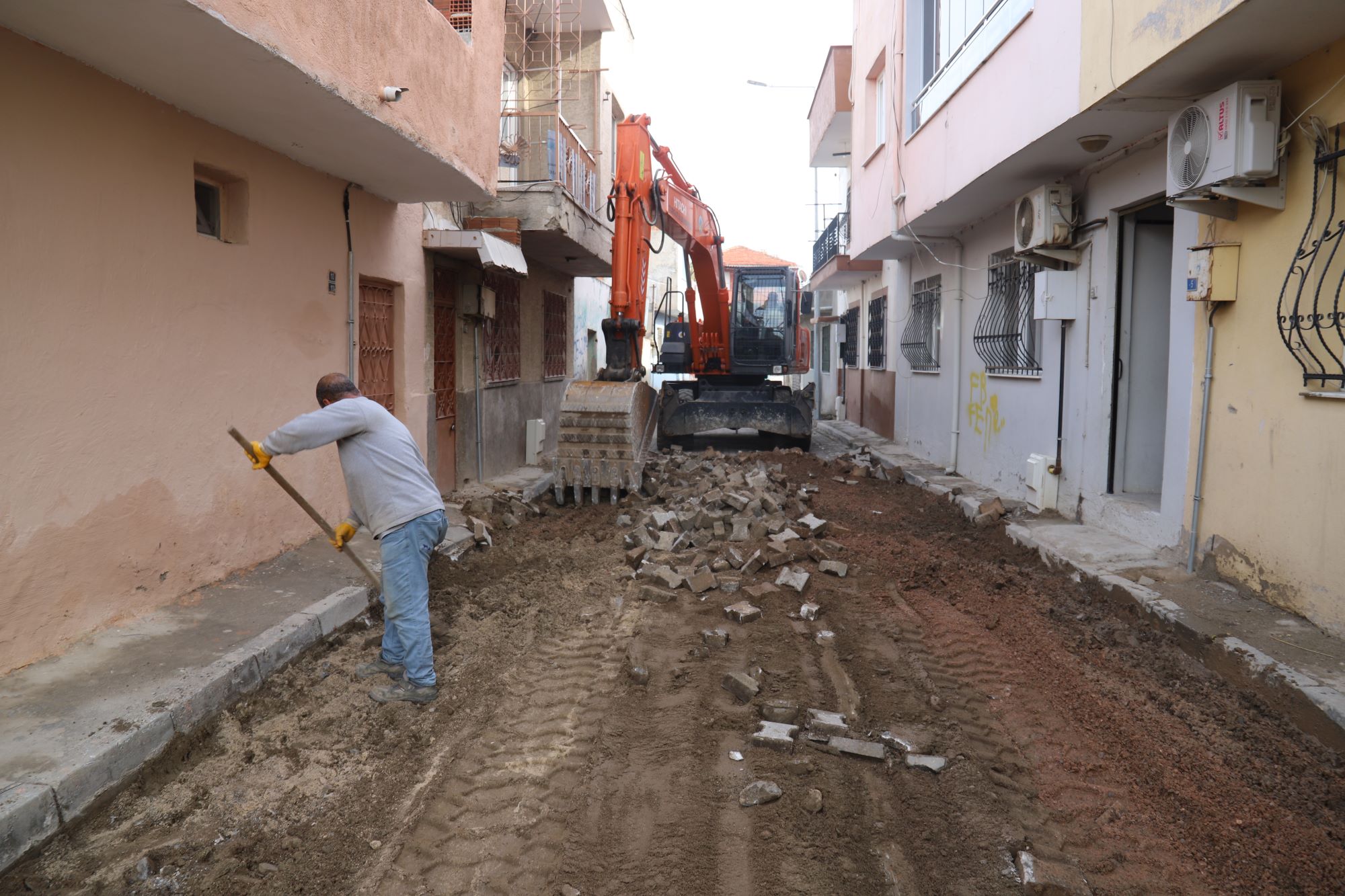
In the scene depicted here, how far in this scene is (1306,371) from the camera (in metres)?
4.80

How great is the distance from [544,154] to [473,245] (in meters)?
3.43

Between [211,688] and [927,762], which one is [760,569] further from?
[211,688]

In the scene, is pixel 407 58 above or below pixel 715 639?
above

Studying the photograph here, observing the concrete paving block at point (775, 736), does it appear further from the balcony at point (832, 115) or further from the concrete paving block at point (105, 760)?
the balcony at point (832, 115)

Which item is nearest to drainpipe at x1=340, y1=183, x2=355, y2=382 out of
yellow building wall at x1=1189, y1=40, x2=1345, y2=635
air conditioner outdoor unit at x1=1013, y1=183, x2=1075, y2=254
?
air conditioner outdoor unit at x1=1013, y1=183, x2=1075, y2=254

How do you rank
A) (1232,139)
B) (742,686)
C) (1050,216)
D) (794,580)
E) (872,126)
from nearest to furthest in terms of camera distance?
1. (742,686)
2. (1232,139)
3. (794,580)
4. (1050,216)
5. (872,126)

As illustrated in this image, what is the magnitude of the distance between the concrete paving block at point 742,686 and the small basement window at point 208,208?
4.40 m

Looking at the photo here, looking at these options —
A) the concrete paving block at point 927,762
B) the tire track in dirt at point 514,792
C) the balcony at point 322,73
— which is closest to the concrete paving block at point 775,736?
the concrete paving block at point 927,762

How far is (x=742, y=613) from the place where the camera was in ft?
18.3

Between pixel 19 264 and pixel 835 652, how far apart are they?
453cm

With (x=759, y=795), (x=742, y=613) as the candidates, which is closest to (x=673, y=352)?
(x=742, y=613)

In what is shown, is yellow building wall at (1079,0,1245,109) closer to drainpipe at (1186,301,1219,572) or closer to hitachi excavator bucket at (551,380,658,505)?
drainpipe at (1186,301,1219,572)

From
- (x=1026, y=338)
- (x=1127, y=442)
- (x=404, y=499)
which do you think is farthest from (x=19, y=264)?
(x=1026, y=338)

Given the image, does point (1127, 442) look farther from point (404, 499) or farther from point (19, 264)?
point (19, 264)
